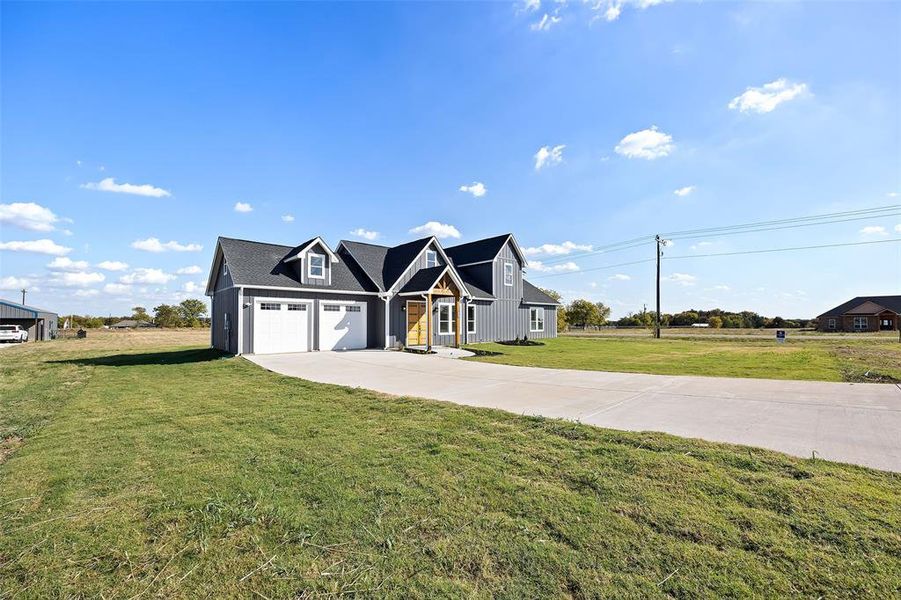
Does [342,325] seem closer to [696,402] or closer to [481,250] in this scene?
[481,250]

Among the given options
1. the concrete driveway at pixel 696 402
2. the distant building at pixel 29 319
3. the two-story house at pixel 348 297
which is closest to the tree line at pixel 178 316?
the distant building at pixel 29 319

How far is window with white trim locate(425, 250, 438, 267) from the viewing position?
22964 mm

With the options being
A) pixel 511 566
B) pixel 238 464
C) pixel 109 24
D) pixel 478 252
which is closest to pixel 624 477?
pixel 511 566

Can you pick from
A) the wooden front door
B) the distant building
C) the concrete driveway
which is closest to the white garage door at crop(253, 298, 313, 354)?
the wooden front door

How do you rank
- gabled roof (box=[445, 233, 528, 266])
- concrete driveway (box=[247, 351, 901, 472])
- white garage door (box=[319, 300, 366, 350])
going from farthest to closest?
gabled roof (box=[445, 233, 528, 266])
white garage door (box=[319, 300, 366, 350])
concrete driveway (box=[247, 351, 901, 472])

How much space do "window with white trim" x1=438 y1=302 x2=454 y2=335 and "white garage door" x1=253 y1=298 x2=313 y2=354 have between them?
7.21 m

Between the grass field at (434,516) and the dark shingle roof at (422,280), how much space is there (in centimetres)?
1425

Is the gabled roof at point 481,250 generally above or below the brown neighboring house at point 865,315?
above

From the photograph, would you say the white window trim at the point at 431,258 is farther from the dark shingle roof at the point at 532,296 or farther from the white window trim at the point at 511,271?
the dark shingle roof at the point at 532,296

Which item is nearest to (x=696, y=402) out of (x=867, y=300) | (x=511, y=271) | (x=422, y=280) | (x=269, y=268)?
(x=422, y=280)

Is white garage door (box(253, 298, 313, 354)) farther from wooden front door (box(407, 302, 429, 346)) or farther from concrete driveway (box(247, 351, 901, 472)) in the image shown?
concrete driveway (box(247, 351, 901, 472))

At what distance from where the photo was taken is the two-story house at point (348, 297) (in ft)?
59.2

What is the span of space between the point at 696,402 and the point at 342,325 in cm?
1659

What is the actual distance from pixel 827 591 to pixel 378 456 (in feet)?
12.5
